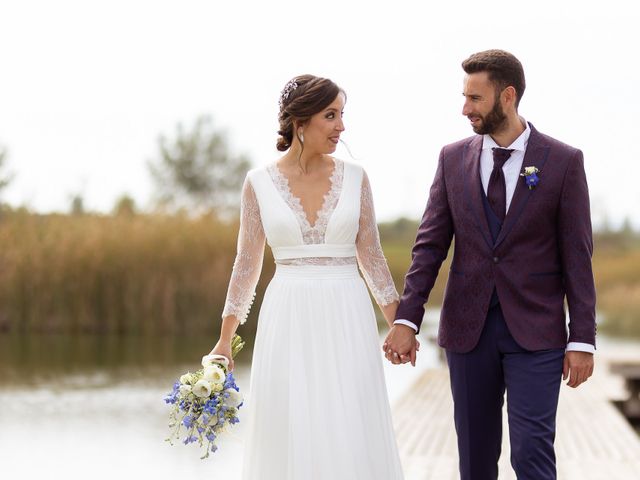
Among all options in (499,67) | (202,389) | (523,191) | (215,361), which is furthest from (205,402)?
(499,67)

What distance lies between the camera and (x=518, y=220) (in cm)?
322

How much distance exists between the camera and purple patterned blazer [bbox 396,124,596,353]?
3.18 m

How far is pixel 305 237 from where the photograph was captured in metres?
3.49

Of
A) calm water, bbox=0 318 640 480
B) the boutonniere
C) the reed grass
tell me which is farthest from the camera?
the reed grass

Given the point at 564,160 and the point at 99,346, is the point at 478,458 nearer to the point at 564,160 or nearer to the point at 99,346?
the point at 564,160

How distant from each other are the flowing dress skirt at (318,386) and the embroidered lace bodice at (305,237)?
12 cm

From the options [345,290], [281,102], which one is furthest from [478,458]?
[281,102]

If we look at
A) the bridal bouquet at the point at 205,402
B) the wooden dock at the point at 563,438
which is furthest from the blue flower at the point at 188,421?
the wooden dock at the point at 563,438

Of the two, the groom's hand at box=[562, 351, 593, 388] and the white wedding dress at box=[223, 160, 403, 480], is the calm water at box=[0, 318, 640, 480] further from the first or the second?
the groom's hand at box=[562, 351, 593, 388]

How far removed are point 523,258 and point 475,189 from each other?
0.85ft

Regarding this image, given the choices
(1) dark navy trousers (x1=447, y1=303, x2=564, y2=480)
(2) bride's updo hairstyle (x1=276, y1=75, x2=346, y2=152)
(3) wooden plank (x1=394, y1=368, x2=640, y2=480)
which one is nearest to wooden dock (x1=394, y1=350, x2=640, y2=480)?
(3) wooden plank (x1=394, y1=368, x2=640, y2=480)

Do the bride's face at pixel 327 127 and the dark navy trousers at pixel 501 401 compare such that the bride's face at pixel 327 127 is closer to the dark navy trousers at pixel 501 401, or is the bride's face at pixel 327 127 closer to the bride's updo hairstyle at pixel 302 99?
the bride's updo hairstyle at pixel 302 99

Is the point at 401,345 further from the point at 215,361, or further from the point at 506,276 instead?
the point at 215,361

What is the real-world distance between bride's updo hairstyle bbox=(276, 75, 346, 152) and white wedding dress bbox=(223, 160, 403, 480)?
7.1 inches
